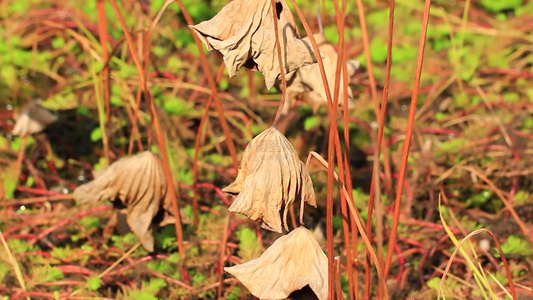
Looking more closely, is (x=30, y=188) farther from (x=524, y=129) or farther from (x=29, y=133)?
(x=524, y=129)

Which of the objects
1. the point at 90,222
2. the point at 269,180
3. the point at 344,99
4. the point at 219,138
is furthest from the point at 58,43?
the point at 269,180

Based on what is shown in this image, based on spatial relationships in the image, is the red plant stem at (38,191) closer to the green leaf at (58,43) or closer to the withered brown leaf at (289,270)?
the green leaf at (58,43)

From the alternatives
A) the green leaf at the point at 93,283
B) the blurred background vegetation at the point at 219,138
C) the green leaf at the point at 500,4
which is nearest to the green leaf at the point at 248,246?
the blurred background vegetation at the point at 219,138

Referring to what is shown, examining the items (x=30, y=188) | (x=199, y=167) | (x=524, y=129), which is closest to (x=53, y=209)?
(x=30, y=188)

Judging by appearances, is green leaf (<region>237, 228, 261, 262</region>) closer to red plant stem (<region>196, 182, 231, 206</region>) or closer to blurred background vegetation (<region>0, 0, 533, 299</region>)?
blurred background vegetation (<region>0, 0, 533, 299</region>)

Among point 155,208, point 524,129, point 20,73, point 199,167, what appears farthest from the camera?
point 20,73

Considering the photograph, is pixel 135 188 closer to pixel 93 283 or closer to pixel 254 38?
pixel 93 283

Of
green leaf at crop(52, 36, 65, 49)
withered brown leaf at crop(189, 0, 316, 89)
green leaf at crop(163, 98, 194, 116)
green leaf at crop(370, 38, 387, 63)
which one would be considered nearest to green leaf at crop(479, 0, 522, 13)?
green leaf at crop(370, 38, 387, 63)
